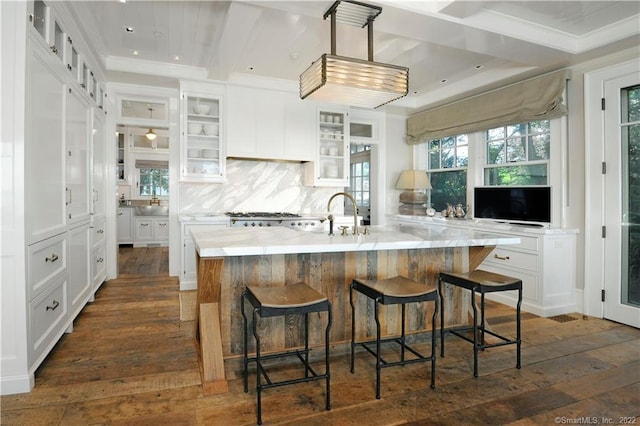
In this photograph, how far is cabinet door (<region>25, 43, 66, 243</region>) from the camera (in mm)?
2240

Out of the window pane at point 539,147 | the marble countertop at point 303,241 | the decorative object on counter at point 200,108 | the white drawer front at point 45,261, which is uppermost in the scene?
the decorative object on counter at point 200,108

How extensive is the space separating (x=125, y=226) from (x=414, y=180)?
20.3 feet

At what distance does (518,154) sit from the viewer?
4504 millimetres

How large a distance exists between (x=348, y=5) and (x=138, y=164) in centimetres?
754

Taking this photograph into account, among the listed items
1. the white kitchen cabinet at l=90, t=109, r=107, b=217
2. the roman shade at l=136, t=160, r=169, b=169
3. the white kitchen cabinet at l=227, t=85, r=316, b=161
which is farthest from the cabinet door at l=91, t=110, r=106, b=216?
the roman shade at l=136, t=160, r=169, b=169

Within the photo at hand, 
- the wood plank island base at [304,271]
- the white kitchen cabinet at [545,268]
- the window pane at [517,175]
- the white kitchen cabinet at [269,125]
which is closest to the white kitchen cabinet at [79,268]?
the wood plank island base at [304,271]

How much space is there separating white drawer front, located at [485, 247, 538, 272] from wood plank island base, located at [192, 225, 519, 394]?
119 cm

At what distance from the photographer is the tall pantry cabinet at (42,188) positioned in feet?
6.92

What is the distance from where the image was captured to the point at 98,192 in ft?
14.4

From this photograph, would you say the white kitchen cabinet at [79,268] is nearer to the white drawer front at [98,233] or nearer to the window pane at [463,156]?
the white drawer front at [98,233]

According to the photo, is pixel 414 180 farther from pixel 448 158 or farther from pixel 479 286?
pixel 479 286

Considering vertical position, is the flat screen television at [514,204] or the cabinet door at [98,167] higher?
the cabinet door at [98,167]

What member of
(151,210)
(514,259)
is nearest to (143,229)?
(151,210)

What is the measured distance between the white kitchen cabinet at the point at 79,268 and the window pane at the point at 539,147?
15.3ft
